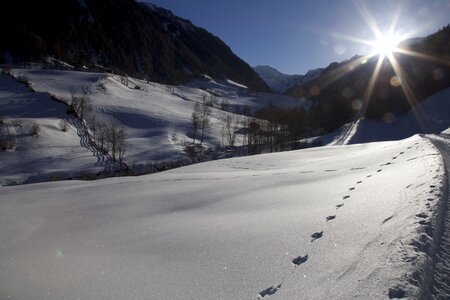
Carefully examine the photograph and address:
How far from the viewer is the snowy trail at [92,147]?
41.5 metres

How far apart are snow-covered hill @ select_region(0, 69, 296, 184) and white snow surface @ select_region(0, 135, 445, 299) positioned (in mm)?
33519

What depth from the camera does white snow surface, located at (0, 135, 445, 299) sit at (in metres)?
3.06

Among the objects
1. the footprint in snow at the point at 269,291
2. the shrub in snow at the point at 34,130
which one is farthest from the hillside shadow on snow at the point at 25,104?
the footprint in snow at the point at 269,291

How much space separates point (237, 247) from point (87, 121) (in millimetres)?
61392

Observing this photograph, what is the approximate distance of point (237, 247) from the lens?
4121 millimetres

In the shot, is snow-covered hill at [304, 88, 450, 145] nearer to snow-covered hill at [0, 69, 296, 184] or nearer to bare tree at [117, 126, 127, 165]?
snow-covered hill at [0, 69, 296, 184]

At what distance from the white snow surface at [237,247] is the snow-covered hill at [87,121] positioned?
33.5 meters

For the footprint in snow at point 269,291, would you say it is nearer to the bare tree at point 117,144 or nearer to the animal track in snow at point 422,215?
the animal track in snow at point 422,215

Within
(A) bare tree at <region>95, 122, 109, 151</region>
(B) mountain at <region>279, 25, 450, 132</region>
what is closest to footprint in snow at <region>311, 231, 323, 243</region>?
(A) bare tree at <region>95, 122, 109, 151</region>

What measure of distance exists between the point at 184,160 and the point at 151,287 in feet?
145

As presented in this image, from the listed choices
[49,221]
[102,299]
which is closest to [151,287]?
[102,299]

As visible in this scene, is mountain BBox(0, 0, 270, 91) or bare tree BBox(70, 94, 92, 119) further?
mountain BBox(0, 0, 270, 91)

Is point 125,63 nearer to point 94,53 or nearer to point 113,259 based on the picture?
point 94,53

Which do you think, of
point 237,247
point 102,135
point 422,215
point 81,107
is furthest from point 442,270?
point 81,107
